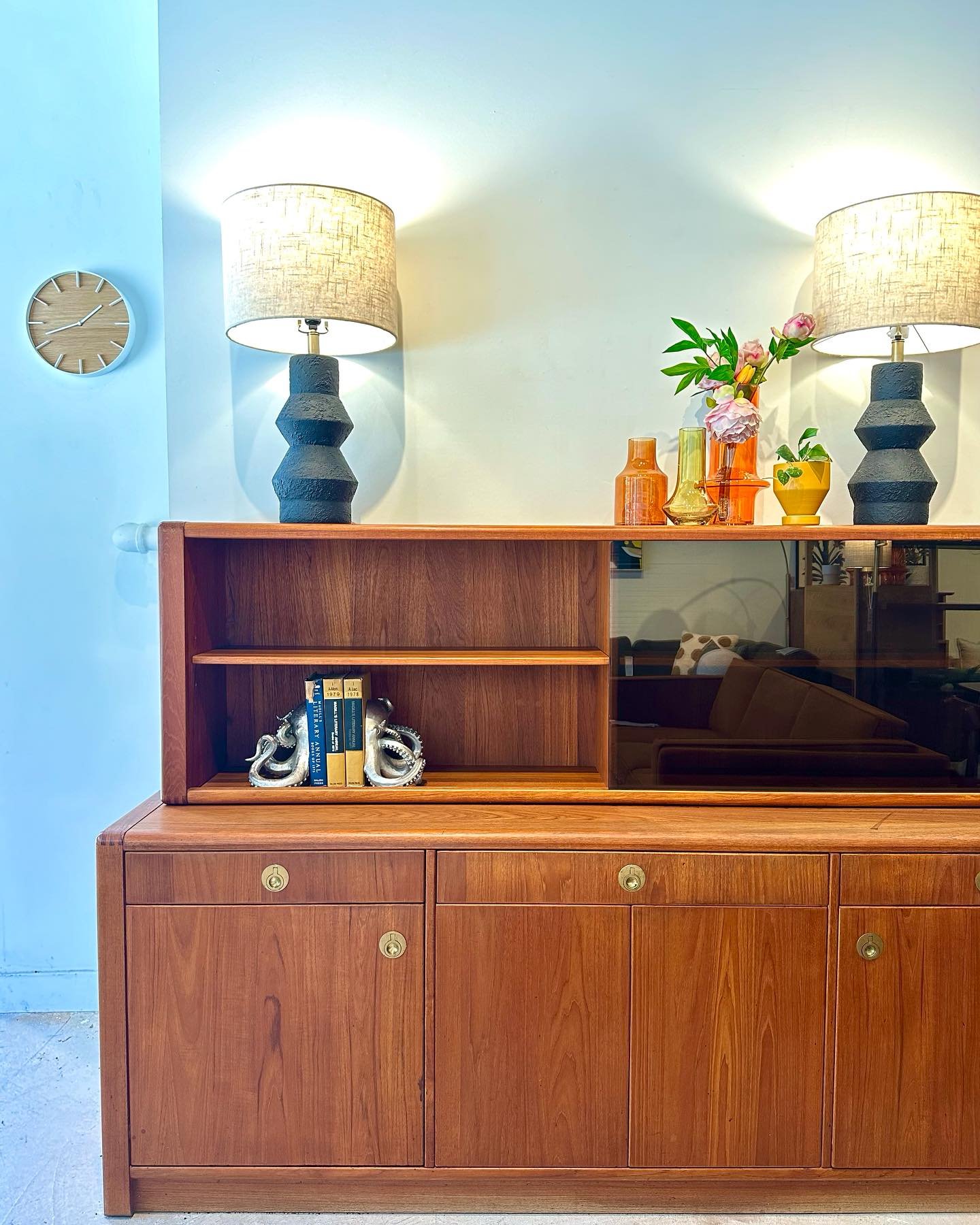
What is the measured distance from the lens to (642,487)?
5.70ft

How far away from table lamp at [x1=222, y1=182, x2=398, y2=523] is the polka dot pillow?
2.38 ft

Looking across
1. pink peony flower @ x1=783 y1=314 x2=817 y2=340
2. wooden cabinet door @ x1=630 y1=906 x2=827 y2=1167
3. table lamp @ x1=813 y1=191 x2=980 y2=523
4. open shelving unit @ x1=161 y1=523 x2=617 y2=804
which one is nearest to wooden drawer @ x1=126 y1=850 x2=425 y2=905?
open shelving unit @ x1=161 y1=523 x2=617 y2=804

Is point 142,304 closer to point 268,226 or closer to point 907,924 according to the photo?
point 268,226

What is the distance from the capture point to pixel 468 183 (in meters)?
1.90

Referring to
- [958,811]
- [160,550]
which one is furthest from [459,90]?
[958,811]

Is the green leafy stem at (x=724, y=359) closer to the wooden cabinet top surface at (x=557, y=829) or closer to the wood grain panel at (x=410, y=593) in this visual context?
the wood grain panel at (x=410, y=593)

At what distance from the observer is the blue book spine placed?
1.71m

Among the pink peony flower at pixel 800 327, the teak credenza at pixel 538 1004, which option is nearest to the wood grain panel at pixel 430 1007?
the teak credenza at pixel 538 1004

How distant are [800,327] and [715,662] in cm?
74

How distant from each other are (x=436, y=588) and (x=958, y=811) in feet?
3.83

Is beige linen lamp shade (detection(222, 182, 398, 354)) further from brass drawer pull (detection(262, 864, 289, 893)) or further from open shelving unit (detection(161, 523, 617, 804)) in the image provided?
brass drawer pull (detection(262, 864, 289, 893))

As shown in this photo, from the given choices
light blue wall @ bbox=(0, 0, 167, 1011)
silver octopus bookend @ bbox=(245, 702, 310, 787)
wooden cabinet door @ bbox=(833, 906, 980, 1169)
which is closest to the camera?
wooden cabinet door @ bbox=(833, 906, 980, 1169)

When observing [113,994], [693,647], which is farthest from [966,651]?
[113,994]

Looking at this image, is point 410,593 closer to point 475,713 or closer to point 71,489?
point 475,713
